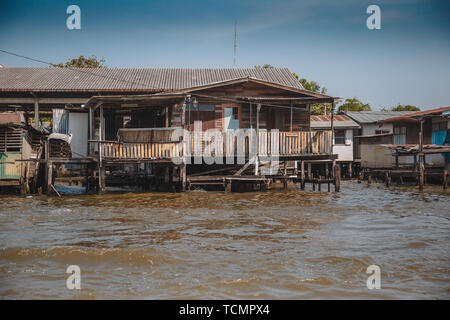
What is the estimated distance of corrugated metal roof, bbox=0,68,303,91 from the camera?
24086 millimetres

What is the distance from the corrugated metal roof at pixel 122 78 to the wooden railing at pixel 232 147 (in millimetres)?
6745

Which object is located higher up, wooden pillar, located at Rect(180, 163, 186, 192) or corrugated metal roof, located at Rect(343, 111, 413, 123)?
corrugated metal roof, located at Rect(343, 111, 413, 123)

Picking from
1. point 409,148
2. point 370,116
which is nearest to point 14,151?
point 409,148

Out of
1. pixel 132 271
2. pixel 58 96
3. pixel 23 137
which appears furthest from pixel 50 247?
pixel 58 96

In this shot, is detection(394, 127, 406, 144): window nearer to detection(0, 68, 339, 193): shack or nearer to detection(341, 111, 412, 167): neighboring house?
detection(341, 111, 412, 167): neighboring house

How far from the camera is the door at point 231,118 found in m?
20.7

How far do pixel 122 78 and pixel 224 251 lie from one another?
20275 millimetres

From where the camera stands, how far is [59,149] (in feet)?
67.2

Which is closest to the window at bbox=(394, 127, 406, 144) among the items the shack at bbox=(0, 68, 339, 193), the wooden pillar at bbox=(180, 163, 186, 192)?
Answer: the shack at bbox=(0, 68, 339, 193)

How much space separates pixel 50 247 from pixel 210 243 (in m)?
3.24

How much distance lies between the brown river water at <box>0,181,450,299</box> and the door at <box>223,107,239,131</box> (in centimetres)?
672

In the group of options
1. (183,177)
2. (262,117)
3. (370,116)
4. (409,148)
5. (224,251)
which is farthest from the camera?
(370,116)

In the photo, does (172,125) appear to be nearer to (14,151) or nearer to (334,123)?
(14,151)
